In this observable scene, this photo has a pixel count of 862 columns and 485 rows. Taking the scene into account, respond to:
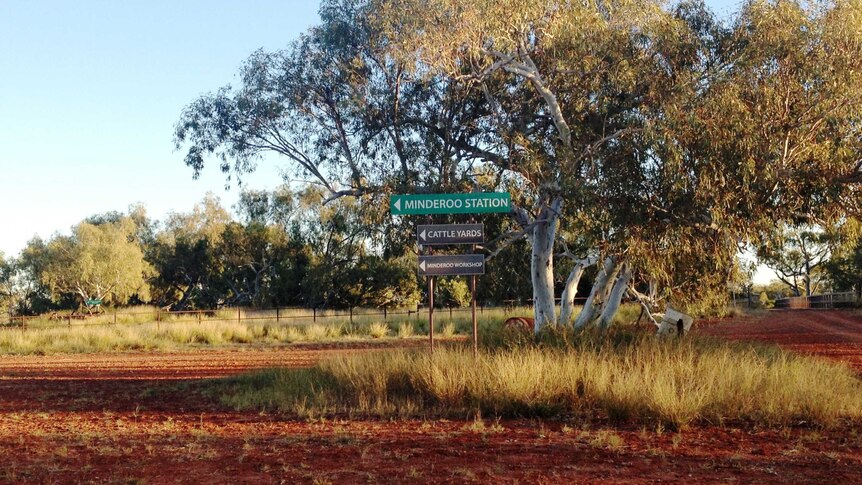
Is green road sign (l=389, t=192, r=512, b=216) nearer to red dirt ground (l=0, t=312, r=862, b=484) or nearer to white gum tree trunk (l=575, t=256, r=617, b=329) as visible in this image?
red dirt ground (l=0, t=312, r=862, b=484)

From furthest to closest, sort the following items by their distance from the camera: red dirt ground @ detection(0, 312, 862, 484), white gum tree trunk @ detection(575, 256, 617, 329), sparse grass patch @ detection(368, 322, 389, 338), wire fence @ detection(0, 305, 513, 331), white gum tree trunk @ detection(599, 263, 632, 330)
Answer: wire fence @ detection(0, 305, 513, 331)
sparse grass patch @ detection(368, 322, 389, 338)
white gum tree trunk @ detection(575, 256, 617, 329)
white gum tree trunk @ detection(599, 263, 632, 330)
red dirt ground @ detection(0, 312, 862, 484)

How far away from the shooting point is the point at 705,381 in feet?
37.4

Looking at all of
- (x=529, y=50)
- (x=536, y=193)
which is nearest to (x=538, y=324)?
(x=536, y=193)

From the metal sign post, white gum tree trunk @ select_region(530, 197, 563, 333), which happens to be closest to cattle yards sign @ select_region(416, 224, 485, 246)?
the metal sign post

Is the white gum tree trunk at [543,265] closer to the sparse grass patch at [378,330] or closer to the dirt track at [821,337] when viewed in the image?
the dirt track at [821,337]

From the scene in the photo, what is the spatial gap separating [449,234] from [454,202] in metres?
0.54

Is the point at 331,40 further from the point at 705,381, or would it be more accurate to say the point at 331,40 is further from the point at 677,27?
the point at 705,381

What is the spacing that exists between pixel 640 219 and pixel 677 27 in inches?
164

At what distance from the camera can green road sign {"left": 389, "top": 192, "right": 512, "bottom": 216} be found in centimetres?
1423

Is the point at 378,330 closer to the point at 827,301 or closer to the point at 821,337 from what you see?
the point at 821,337

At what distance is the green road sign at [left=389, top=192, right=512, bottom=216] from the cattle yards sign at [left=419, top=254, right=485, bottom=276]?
2.53 ft

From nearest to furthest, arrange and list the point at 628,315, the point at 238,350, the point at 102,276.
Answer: the point at 238,350
the point at 628,315
the point at 102,276

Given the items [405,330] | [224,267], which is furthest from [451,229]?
[224,267]

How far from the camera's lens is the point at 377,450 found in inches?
355
